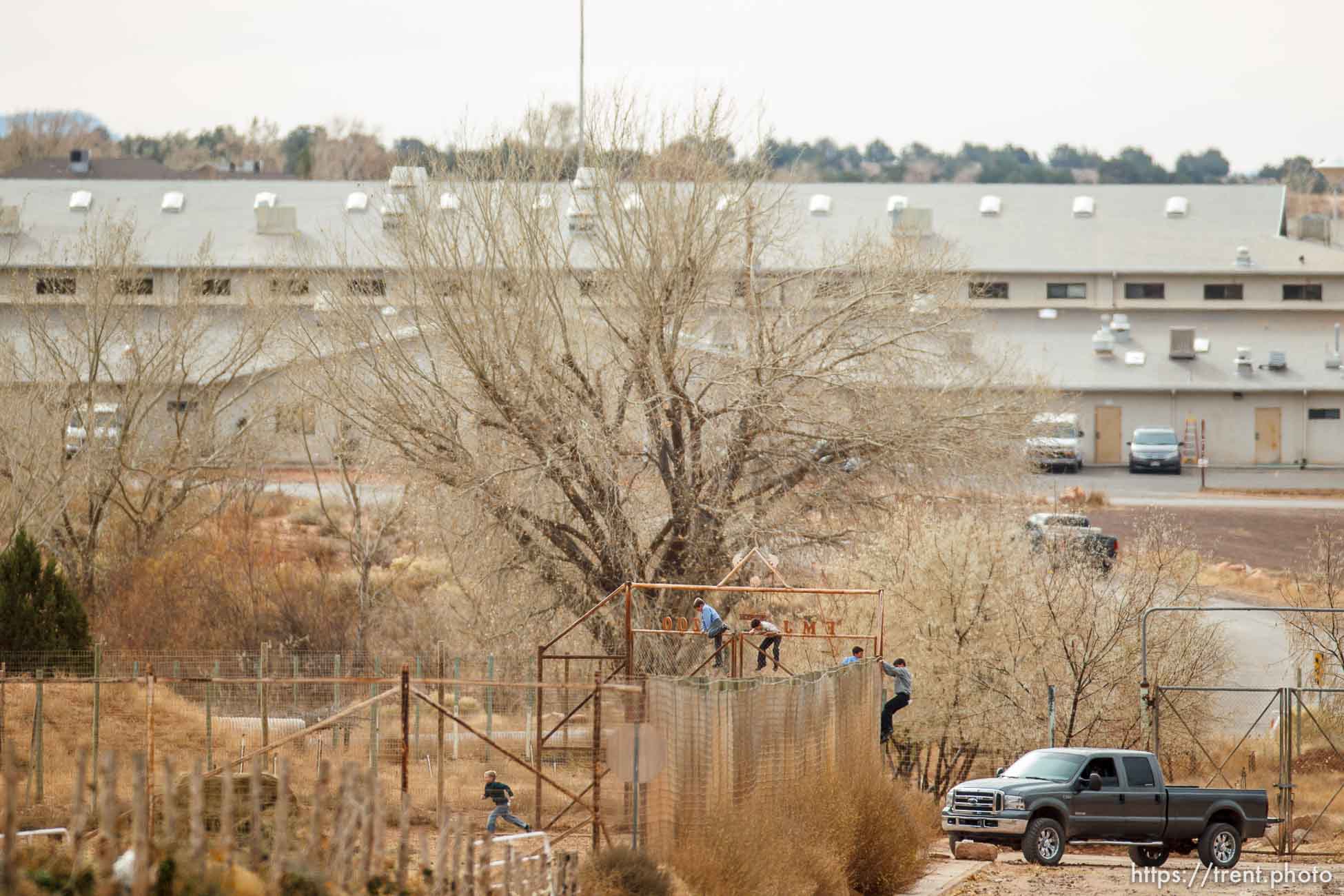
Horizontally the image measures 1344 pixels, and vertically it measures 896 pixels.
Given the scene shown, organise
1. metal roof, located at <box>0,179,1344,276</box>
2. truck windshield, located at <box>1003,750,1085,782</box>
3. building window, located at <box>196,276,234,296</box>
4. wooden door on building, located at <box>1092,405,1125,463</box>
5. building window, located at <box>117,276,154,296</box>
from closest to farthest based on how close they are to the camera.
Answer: truck windshield, located at <box>1003,750,1085,782</box> → building window, located at <box>117,276,154,296</box> → building window, located at <box>196,276,234,296</box> → wooden door on building, located at <box>1092,405,1125,463</box> → metal roof, located at <box>0,179,1344,276</box>

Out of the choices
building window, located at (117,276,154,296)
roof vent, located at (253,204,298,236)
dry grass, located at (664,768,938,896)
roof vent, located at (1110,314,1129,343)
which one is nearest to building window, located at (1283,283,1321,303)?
roof vent, located at (1110,314,1129,343)

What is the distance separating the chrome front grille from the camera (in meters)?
19.7

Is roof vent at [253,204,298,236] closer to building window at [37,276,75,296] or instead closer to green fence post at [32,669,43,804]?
building window at [37,276,75,296]

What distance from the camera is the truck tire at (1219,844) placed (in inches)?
790

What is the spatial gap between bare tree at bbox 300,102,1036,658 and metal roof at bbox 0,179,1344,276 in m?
32.3

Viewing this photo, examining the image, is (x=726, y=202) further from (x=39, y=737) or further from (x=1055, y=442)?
(x=1055, y=442)

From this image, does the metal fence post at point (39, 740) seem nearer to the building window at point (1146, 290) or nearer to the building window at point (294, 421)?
the building window at point (294, 421)

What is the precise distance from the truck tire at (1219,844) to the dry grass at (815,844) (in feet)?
11.5

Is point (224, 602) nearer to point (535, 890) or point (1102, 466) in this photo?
point (535, 890)

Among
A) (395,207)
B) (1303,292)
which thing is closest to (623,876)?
(395,207)

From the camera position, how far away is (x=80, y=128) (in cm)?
16075

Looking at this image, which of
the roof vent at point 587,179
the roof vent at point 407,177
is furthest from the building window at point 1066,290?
the roof vent at point 407,177

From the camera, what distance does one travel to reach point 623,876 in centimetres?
1366

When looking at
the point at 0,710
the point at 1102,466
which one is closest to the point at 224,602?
the point at 0,710
